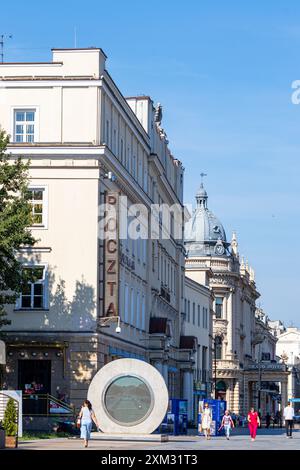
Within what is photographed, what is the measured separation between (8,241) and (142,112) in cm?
2795

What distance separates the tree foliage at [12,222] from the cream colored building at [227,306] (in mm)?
73190

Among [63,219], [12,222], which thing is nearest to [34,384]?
[63,219]

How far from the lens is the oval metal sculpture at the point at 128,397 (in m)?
46.0

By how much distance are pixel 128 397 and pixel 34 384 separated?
1106 cm

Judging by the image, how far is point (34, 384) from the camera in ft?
186

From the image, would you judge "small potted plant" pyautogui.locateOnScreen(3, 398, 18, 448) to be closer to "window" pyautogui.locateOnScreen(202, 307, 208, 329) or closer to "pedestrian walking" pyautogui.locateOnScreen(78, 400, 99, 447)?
"pedestrian walking" pyautogui.locateOnScreen(78, 400, 99, 447)

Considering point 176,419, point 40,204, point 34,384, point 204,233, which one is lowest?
point 176,419

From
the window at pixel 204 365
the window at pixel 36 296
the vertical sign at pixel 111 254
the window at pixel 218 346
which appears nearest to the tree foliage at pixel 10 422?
the vertical sign at pixel 111 254

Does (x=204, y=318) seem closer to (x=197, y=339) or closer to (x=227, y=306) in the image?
(x=197, y=339)

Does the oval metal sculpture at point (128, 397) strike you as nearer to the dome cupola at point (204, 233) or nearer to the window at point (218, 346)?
the window at point (218, 346)

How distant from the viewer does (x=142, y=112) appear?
245 feet

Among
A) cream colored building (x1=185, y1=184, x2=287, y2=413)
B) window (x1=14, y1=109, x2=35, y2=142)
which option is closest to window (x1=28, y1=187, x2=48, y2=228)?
window (x1=14, y1=109, x2=35, y2=142)

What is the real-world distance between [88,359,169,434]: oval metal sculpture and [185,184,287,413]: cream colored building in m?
76.8
